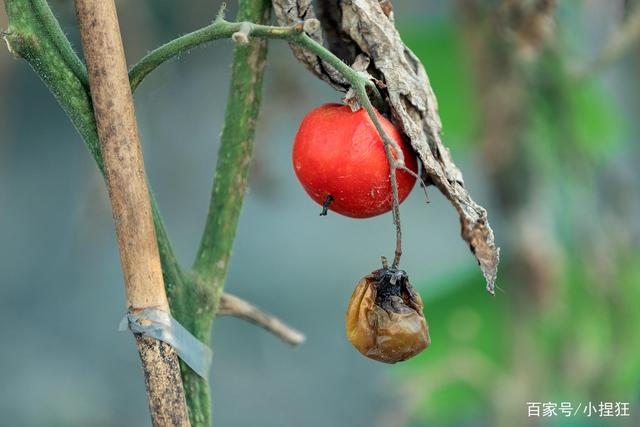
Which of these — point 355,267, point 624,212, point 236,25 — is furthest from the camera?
point 355,267

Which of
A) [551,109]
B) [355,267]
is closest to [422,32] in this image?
[551,109]

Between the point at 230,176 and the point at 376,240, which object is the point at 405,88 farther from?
the point at 376,240

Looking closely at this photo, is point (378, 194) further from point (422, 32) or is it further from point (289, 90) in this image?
point (422, 32)

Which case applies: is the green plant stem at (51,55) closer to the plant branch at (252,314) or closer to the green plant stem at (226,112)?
the green plant stem at (226,112)

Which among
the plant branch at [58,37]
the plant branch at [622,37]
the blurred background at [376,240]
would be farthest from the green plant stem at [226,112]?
the plant branch at [622,37]

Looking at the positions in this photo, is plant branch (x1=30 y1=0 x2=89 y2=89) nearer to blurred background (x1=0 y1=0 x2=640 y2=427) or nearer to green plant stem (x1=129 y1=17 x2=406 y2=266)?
green plant stem (x1=129 y1=17 x2=406 y2=266)

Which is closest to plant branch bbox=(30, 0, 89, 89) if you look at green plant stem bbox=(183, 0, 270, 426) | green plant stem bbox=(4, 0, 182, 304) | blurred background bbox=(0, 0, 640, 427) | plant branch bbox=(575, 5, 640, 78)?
green plant stem bbox=(4, 0, 182, 304)

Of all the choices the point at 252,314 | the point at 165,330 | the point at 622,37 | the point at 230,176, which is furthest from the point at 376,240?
the point at 165,330
